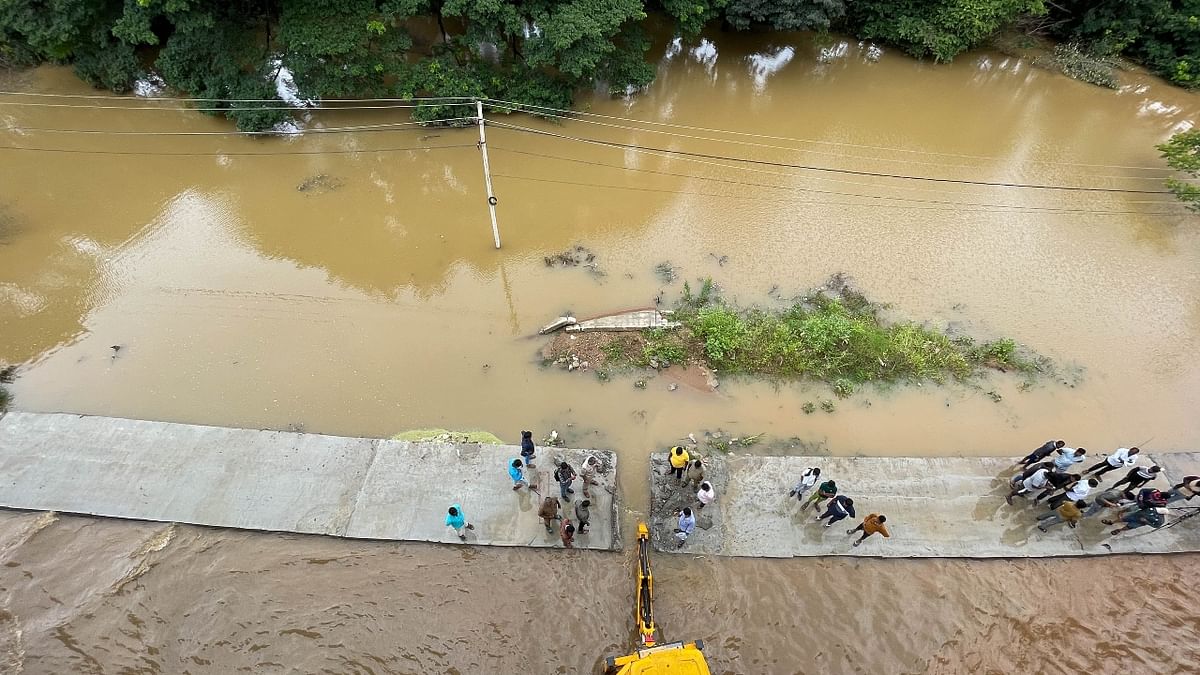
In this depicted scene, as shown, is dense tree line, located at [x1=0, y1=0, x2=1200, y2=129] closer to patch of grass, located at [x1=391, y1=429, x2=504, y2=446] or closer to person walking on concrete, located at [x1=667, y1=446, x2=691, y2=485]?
patch of grass, located at [x1=391, y1=429, x2=504, y2=446]

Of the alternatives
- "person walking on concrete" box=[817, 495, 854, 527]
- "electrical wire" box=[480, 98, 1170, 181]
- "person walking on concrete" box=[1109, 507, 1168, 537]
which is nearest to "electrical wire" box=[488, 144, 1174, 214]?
"electrical wire" box=[480, 98, 1170, 181]

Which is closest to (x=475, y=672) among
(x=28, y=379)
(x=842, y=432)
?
(x=842, y=432)

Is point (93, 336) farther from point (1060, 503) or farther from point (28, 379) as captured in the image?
point (1060, 503)

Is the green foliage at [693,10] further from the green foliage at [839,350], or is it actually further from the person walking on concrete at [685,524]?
the person walking on concrete at [685,524]

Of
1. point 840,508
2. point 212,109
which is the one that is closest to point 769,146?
point 840,508

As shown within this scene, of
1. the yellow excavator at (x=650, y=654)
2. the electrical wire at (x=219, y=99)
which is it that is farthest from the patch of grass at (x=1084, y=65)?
Result: the yellow excavator at (x=650, y=654)

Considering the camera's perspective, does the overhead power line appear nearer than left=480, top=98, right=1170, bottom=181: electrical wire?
Yes
